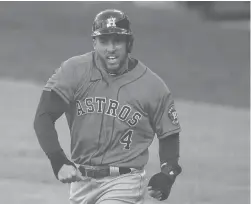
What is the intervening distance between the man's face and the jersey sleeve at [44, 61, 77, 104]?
0.70 feet

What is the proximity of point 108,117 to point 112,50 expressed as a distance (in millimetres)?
418

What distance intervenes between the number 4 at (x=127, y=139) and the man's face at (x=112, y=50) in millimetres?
401

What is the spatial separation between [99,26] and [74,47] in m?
16.7

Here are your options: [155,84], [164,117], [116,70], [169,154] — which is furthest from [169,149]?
[116,70]

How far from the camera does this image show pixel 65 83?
17.0 ft

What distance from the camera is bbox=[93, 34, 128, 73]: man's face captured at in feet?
17.0

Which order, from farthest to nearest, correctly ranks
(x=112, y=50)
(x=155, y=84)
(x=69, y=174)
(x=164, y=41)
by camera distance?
(x=164, y=41) → (x=155, y=84) → (x=112, y=50) → (x=69, y=174)

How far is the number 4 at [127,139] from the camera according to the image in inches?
205

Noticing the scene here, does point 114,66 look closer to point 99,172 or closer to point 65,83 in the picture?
point 65,83

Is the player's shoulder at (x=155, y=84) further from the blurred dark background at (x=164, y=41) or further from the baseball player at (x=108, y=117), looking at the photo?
the blurred dark background at (x=164, y=41)

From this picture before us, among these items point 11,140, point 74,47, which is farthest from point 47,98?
point 74,47

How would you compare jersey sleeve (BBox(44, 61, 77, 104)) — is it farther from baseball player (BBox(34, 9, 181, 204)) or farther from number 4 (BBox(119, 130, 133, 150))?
number 4 (BBox(119, 130, 133, 150))

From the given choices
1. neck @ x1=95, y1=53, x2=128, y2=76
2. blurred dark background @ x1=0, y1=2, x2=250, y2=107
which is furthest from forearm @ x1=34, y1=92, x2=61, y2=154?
blurred dark background @ x1=0, y1=2, x2=250, y2=107

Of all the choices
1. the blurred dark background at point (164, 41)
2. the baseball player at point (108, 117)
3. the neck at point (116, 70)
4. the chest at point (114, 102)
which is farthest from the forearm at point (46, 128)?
the blurred dark background at point (164, 41)
